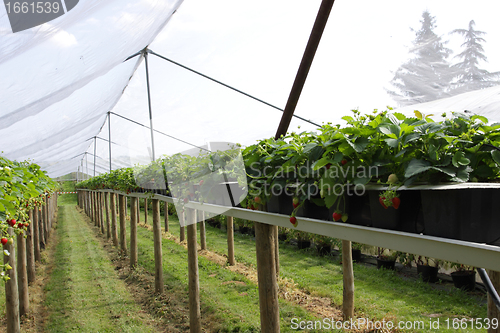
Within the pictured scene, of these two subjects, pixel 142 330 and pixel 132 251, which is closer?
pixel 142 330

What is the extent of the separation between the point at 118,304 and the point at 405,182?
18.5 ft

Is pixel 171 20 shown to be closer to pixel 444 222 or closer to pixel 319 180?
pixel 319 180

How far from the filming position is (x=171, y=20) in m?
3.44

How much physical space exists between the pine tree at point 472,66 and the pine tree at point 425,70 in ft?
0.26

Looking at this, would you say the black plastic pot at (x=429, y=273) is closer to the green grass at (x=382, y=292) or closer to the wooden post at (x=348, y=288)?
the green grass at (x=382, y=292)

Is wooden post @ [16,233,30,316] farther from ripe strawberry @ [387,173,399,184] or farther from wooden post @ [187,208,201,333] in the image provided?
ripe strawberry @ [387,173,399,184]

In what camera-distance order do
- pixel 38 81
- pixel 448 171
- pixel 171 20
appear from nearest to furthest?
1. pixel 448 171
2. pixel 38 81
3. pixel 171 20

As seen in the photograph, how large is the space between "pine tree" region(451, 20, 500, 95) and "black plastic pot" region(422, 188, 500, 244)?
132cm

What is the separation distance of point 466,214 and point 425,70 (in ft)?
4.92

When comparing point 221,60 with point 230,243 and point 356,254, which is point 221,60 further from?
point 356,254

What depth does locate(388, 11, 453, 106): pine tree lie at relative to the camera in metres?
2.21

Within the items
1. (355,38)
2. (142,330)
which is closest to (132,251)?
(142,330)

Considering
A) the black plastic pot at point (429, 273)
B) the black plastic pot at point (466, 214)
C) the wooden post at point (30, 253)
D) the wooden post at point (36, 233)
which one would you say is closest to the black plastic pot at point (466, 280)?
the black plastic pot at point (429, 273)

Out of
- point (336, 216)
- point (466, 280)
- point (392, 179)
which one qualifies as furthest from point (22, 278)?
point (466, 280)
